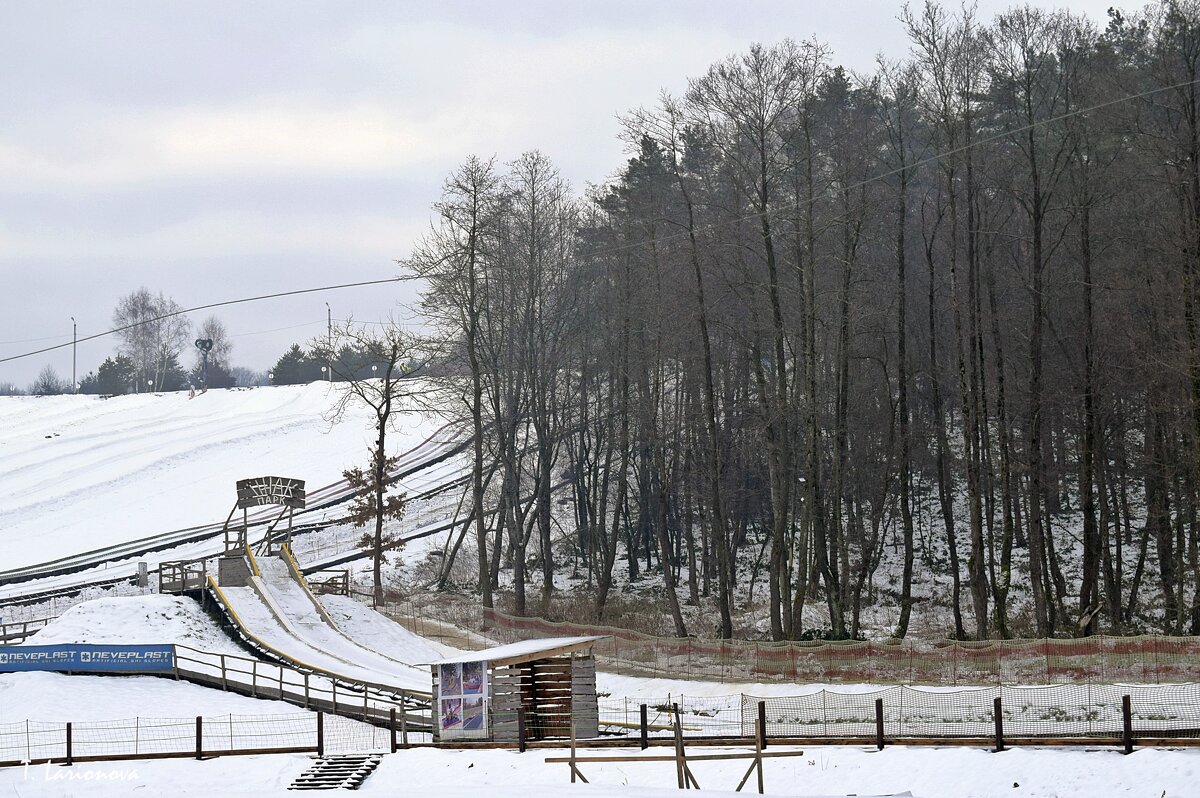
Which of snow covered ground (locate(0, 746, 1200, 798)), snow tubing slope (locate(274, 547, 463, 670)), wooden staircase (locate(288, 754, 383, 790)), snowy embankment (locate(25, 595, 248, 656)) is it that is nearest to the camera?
snow covered ground (locate(0, 746, 1200, 798))

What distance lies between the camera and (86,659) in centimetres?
3503

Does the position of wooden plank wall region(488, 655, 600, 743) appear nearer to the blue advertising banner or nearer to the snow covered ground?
the snow covered ground

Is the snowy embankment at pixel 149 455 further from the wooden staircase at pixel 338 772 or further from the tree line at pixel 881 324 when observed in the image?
the wooden staircase at pixel 338 772

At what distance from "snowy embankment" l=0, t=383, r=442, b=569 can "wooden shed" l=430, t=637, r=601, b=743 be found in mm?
30475

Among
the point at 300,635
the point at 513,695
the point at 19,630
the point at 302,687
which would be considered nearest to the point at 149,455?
the point at 19,630

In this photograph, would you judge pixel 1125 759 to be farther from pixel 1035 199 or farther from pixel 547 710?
pixel 1035 199

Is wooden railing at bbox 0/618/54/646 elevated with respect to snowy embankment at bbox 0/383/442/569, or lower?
lower

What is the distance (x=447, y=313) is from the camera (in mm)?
48625

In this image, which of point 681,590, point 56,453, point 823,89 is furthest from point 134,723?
point 56,453

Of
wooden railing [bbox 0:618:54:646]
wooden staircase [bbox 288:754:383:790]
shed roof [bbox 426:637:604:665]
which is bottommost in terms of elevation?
wooden staircase [bbox 288:754:383:790]

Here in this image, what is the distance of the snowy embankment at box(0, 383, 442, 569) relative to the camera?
67.8 metres

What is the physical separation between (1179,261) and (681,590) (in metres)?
25.6

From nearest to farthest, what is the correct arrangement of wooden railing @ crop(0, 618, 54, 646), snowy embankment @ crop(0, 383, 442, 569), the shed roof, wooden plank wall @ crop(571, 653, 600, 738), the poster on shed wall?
1. the shed roof
2. the poster on shed wall
3. wooden plank wall @ crop(571, 653, 600, 738)
4. wooden railing @ crop(0, 618, 54, 646)
5. snowy embankment @ crop(0, 383, 442, 569)

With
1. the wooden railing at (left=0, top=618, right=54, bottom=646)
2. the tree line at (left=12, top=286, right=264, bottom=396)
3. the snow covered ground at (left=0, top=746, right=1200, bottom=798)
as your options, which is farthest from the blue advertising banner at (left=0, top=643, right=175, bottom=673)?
the tree line at (left=12, top=286, right=264, bottom=396)
